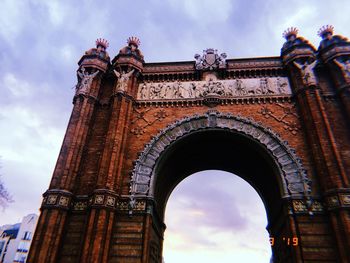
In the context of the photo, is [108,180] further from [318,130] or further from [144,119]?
[318,130]

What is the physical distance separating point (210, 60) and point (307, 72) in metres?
5.53

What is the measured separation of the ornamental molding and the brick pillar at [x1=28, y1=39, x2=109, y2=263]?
3080mm

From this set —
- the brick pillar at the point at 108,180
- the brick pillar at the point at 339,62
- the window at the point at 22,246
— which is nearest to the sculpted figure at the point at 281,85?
the brick pillar at the point at 339,62

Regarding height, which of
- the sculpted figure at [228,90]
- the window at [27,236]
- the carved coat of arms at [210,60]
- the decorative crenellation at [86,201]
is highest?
the carved coat of arms at [210,60]

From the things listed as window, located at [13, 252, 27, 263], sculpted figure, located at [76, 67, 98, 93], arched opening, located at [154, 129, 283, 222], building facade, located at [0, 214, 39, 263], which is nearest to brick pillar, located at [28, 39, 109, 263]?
sculpted figure, located at [76, 67, 98, 93]

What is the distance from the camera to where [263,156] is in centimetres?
1473

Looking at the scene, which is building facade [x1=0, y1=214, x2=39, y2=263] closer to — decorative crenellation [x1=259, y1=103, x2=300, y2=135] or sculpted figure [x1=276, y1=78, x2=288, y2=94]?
decorative crenellation [x1=259, y1=103, x2=300, y2=135]

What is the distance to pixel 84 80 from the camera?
54.8 feet

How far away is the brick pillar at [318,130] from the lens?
37.4 ft

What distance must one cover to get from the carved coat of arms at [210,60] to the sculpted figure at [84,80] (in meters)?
6.25

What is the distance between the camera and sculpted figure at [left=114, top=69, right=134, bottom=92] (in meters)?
16.2

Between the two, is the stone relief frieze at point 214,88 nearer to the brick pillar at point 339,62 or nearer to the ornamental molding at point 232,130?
the ornamental molding at point 232,130

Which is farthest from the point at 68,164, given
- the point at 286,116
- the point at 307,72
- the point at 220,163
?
the point at 307,72

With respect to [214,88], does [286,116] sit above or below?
below
